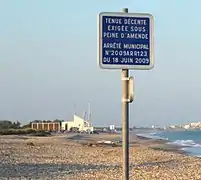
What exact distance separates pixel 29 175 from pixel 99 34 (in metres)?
14.2

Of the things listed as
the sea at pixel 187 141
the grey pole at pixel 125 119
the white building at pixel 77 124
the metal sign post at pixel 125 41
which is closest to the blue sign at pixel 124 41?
the metal sign post at pixel 125 41

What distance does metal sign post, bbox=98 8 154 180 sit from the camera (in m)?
4.95

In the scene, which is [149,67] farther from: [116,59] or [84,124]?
[84,124]

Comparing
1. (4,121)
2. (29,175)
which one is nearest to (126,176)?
(29,175)

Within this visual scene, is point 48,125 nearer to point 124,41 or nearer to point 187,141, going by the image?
point 187,141

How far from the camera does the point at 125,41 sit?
16.2 ft

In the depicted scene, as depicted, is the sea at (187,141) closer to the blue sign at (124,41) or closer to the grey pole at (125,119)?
the grey pole at (125,119)

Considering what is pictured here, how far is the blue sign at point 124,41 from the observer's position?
4.95 m

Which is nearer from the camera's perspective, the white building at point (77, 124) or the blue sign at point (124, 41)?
the blue sign at point (124, 41)

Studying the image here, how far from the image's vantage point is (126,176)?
526 cm

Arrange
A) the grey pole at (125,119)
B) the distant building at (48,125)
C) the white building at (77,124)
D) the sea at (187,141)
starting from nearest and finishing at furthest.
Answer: the grey pole at (125,119)
the sea at (187,141)
the distant building at (48,125)
the white building at (77,124)

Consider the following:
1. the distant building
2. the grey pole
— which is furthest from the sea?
the grey pole

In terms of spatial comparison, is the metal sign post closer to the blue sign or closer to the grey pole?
the blue sign

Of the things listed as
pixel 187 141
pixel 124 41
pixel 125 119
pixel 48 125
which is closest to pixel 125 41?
pixel 124 41
